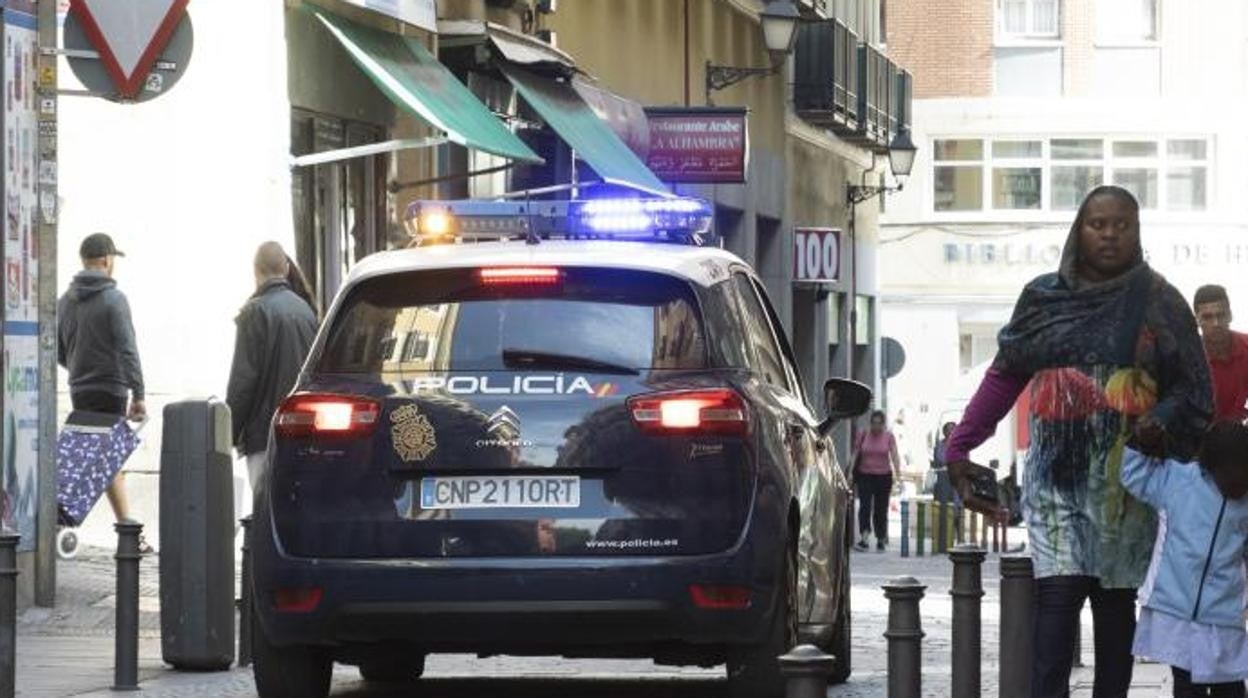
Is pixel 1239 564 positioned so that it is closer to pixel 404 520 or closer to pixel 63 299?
pixel 404 520

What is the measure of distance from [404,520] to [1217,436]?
9.27 ft

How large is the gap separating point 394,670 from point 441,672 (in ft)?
3.30

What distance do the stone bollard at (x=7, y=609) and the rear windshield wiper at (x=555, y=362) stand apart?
67.0 inches

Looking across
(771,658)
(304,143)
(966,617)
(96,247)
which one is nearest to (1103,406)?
(966,617)

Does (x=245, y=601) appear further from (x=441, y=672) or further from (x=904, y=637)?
(x=904, y=637)

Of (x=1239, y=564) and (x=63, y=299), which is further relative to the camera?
(x=63, y=299)

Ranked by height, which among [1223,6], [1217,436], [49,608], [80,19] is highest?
[1223,6]

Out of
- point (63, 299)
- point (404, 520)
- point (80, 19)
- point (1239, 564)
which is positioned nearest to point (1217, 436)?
point (1239, 564)

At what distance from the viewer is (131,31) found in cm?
1555

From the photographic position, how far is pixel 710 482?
11039 millimetres

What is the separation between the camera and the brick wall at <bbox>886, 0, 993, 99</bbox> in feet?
227

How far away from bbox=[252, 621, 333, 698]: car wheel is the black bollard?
52 cm

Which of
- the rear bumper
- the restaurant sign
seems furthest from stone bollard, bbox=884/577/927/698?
the restaurant sign

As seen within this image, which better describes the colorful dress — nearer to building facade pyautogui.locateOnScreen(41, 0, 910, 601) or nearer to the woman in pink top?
building facade pyautogui.locateOnScreen(41, 0, 910, 601)
